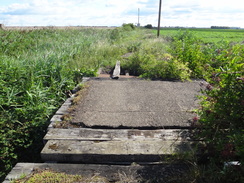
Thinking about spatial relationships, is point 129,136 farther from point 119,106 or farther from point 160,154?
point 119,106

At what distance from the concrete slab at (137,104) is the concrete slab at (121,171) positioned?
87cm

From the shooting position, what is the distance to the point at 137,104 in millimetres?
3900

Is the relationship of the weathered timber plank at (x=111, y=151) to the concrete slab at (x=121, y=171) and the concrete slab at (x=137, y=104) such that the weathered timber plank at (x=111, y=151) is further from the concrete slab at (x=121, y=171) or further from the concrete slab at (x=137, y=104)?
the concrete slab at (x=137, y=104)

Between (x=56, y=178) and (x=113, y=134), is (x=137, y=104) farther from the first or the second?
(x=56, y=178)

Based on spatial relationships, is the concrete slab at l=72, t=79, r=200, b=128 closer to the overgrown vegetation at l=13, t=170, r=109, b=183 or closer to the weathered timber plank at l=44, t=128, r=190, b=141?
the weathered timber plank at l=44, t=128, r=190, b=141

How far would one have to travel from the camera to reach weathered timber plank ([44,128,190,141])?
110 inches

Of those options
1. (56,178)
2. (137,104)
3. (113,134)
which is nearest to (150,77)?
(137,104)

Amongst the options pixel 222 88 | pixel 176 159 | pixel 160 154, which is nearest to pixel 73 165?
pixel 160 154

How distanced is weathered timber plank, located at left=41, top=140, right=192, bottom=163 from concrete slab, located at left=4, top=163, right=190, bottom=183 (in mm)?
138

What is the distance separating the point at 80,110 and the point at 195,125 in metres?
1.90

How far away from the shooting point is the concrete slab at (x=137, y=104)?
322cm

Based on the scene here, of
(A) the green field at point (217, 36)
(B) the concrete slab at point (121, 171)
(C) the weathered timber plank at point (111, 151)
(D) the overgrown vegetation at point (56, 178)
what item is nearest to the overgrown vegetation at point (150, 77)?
(B) the concrete slab at point (121, 171)

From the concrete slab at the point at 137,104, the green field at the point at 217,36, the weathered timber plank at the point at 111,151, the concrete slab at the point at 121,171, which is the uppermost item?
the green field at the point at 217,36

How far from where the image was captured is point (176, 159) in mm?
2355
